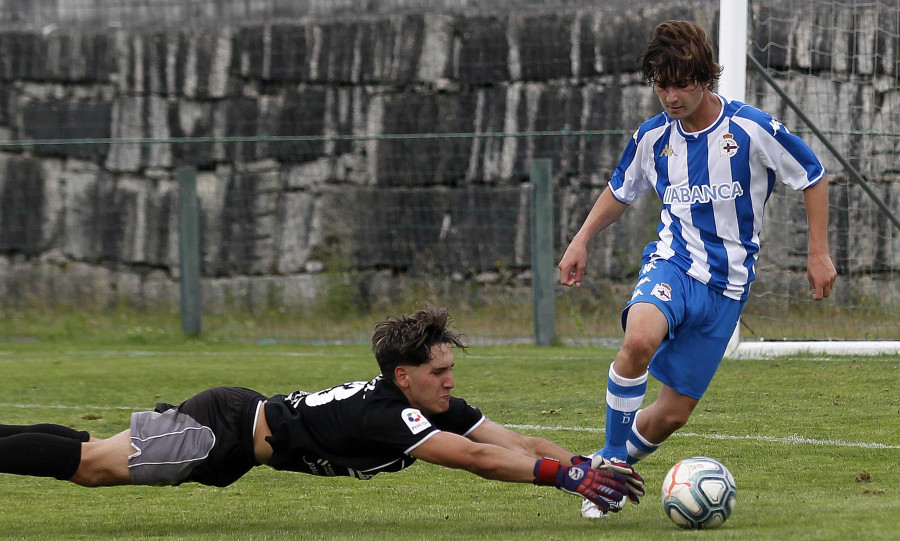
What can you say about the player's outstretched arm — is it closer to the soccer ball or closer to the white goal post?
the soccer ball

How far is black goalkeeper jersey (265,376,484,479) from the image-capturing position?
162 inches

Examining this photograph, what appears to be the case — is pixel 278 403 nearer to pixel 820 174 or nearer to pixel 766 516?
pixel 766 516

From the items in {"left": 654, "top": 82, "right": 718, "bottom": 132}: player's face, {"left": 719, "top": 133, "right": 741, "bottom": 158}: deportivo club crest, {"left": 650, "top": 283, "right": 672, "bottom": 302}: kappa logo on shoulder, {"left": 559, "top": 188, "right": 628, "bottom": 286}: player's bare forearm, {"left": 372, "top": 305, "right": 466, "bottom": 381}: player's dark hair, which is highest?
{"left": 654, "top": 82, "right": 718, "bottom": 132}: player's face

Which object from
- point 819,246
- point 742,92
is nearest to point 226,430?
point 819,246

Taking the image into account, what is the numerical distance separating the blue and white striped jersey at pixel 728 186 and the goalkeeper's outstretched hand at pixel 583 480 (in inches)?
41.2

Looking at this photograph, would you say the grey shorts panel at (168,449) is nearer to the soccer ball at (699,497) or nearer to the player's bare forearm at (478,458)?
the player's bare forearm at (478,458)

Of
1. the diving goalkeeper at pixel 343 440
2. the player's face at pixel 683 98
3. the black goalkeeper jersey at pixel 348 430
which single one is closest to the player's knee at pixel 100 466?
the diving goalkeeper at pixel 343 440

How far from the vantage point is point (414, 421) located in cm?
411

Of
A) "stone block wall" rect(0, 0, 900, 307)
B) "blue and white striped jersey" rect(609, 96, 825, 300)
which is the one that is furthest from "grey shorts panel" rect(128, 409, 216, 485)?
"stone block wall" rect(0, 0, 900, 307)

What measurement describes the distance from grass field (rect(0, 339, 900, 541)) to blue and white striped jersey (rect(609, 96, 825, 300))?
92cm

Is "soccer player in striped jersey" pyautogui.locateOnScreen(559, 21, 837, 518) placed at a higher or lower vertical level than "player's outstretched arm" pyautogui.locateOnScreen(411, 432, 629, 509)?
higher

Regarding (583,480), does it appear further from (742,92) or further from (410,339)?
(742,92)

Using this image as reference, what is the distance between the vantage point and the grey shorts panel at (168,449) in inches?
174

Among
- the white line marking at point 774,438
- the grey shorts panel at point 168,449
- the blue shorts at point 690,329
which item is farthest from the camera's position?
the white line marking at point 774,438
